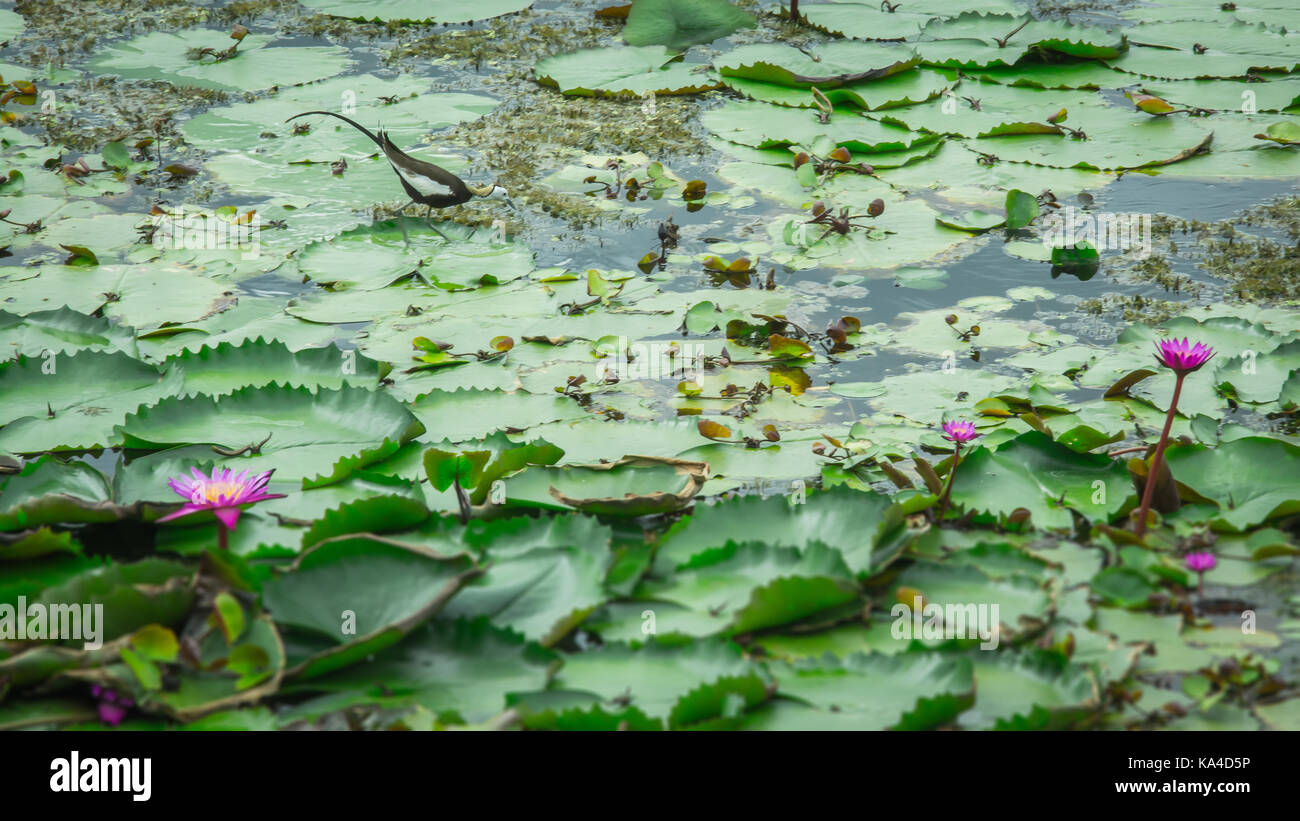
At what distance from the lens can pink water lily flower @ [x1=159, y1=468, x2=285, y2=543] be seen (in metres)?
1.48

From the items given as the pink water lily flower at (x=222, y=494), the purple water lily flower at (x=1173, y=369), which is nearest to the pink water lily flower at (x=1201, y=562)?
the purple water lily flower at (x=1173, y=369)

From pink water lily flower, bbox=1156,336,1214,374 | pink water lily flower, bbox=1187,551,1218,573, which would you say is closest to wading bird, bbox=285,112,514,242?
pink water lily flower, bbox=1156,336,1214,374

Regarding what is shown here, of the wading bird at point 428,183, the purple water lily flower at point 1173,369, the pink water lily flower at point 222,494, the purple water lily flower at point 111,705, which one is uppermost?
the purple water lily flower at point 1173,369

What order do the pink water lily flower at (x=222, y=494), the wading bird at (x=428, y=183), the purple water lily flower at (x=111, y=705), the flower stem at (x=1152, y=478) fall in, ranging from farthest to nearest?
the wading bird at (x=428, y=183) → the flower stem at (x=1152, y=478) → the pink water lily flower at (x=222, y=494) → the purple water lily flower at (x=111, y=705)

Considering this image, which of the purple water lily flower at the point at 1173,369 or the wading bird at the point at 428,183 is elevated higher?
the purple water lily flower at the point at 1173,369

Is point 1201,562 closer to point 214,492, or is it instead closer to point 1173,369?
point 1173,369

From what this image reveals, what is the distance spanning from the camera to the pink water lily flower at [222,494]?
4.86 feet

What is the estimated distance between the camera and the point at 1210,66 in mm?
3738

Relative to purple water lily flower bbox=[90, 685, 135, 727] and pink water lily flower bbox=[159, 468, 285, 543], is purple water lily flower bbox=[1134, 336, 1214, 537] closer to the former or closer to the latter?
pink water lily flower bbox=[159, 468, 285, 543]

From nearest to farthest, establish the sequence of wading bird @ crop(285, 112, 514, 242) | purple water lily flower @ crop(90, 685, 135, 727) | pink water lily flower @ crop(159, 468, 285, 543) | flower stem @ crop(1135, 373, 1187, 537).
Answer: purple water lily flower @ crop(90, 685, 135, 727) < pink water lily flower @ crop(159, 468, 285, 543) < flower stem @ crop(1135, 373, 1187, 537) < wading bird @ crop(285, 112, 514, 242)

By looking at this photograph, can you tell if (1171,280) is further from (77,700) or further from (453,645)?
(77,700)

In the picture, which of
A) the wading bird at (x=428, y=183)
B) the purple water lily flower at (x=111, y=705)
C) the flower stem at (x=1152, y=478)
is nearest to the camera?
the purple water lily flower at (x=111, y=705)

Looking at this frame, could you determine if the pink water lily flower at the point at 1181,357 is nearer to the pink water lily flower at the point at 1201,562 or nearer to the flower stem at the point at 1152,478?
the flower stem at the point at 1152,478
